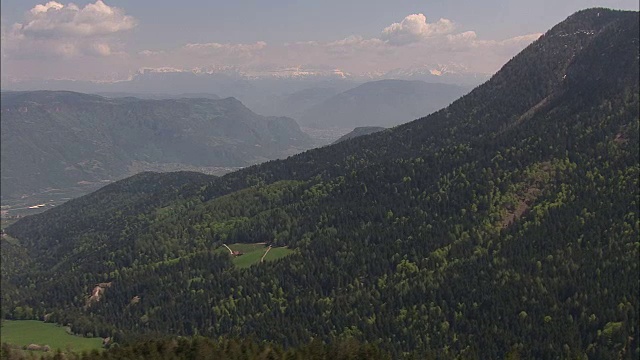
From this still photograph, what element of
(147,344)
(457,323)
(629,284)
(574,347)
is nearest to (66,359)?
(147,344)

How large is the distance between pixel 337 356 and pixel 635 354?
3651 inches

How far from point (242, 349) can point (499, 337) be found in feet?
291

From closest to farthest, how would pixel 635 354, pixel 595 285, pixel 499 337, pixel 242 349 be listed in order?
pixel 242 349 < pixel 635 354 < pixel 499 337 < pixel 595 285

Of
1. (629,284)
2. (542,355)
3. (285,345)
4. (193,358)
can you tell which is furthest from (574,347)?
(193,358)

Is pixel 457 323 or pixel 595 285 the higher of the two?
pixel 595 285

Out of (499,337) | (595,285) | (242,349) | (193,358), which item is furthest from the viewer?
(595,285)

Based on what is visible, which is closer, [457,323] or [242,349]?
[242,349]

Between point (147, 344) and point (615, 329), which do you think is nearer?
point (147, 344)

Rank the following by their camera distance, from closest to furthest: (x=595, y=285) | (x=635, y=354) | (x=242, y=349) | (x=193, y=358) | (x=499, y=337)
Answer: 1. (x=193, y=358)
2. (x=242, y=349)
3. (x=635, y=354)
4. (x=499, y=337)
5. (x=595, y=285)

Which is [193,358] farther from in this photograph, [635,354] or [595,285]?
[595,285]

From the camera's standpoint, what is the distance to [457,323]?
196875mm

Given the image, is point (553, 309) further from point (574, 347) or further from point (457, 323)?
point (457, 323)

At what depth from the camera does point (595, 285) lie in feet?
641

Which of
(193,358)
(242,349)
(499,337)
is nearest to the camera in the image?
(193,358)
